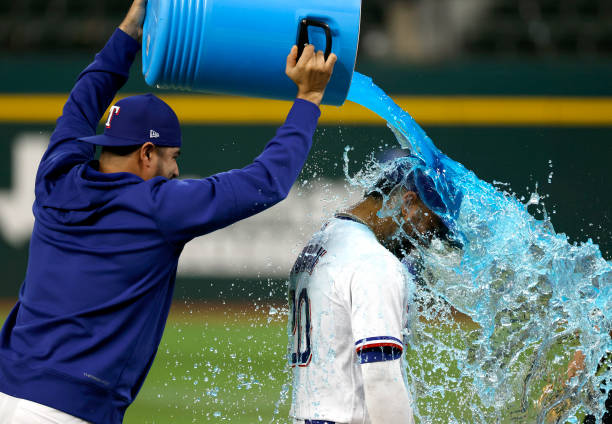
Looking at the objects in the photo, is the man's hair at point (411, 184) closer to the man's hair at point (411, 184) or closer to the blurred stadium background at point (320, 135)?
the man's hair at point (411, 184)

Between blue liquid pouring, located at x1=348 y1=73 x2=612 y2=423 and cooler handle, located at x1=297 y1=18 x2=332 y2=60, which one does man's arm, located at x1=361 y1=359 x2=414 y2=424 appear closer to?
blue liquid pouring, located at x1=348 y1=73 x2=612 y2=423

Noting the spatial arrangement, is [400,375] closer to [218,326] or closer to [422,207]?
[422,207]

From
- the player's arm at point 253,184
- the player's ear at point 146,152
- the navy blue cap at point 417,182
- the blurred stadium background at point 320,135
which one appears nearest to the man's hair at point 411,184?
the navy blue cap at point 417,182

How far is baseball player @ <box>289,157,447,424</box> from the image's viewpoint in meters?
2.52

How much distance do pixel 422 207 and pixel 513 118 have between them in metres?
7.51

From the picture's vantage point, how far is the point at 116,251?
8.41 feet

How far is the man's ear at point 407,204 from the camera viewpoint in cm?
293

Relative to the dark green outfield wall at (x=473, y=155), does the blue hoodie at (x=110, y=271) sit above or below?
below

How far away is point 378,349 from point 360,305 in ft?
0.52

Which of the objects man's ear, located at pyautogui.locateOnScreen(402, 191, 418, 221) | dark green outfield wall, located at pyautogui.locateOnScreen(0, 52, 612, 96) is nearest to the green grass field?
man's ear, located at pyautogui.locateOnScreen(402, 191, 418, 221)

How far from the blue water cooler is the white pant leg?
1189 mm

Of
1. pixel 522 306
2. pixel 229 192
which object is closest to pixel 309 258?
pixel 229 192

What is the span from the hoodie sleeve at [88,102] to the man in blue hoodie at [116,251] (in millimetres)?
176

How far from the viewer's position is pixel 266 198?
260 centimetres
